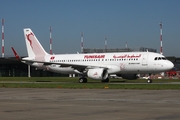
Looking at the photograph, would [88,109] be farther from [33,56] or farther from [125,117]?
[33,56]

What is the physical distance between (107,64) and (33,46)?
13.7 m

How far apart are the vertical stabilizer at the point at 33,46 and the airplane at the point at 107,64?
79 cm

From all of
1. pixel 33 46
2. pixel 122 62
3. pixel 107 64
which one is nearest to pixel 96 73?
pixel 107 64

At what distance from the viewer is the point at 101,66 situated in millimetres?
51219

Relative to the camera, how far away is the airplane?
4834 centimetres

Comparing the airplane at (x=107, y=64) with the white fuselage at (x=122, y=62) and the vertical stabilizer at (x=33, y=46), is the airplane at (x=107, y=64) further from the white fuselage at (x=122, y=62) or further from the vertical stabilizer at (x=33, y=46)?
the vertical stabilizer at (x=33, y=46)

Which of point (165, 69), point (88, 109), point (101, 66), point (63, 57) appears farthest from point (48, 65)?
point (88, 109)

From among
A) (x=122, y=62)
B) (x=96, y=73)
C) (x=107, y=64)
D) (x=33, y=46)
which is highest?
(x=33, y=46)

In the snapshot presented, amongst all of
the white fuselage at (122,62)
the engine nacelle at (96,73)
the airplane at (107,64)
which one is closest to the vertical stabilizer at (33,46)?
the airplane at (107,64)

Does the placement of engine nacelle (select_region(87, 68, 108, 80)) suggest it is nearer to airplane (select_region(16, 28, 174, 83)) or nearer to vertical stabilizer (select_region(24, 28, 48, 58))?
airplane (select_region(16, 28, 174, 83))

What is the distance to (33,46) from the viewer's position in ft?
194

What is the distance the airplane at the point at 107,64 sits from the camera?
48344mm

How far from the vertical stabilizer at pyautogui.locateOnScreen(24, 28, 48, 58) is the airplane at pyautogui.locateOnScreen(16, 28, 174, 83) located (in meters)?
0.79

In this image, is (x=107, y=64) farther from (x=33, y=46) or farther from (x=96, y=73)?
(x=33, y=46)
